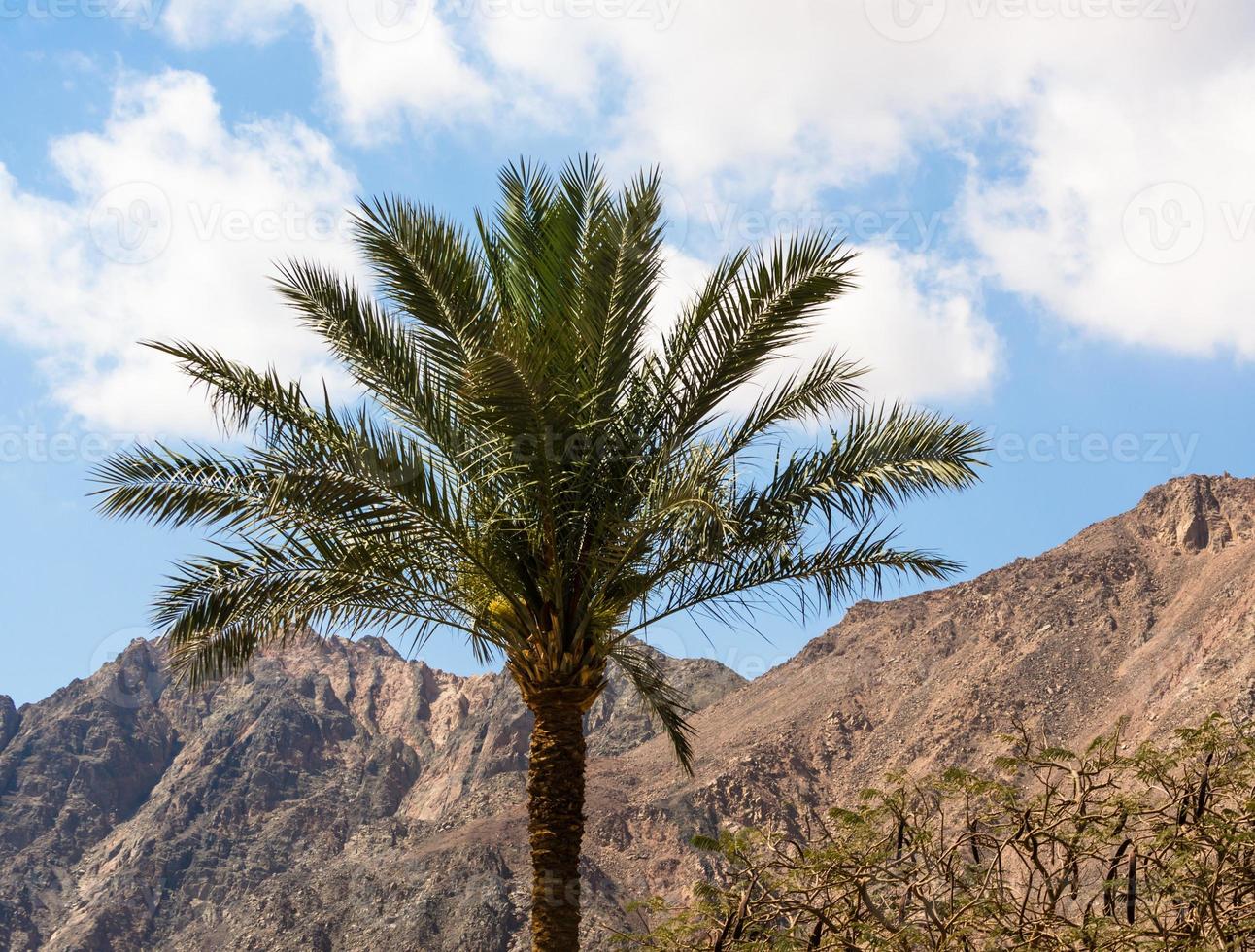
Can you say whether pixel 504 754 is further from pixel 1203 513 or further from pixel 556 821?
pixel 556 821

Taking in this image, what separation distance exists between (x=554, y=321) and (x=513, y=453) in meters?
1.03

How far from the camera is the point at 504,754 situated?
288ft

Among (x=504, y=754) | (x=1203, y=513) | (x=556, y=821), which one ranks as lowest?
(x=556, y=821)

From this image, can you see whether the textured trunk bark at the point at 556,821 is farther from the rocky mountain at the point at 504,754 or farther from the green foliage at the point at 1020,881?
the rocky mountain at the point at 504,754

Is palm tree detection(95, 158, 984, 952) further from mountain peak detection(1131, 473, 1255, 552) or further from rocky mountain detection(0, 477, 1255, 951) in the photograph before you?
mountain peak detection(1131, 473, 1255, 552)

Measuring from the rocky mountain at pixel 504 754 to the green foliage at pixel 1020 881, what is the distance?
3784 cm

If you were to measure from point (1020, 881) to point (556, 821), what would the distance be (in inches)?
125

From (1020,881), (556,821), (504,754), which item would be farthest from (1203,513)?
(556,821)

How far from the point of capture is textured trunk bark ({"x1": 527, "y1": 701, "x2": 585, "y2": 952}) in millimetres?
8383

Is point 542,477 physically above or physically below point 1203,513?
below

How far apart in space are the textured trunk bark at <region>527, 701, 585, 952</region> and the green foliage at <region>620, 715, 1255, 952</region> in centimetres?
61

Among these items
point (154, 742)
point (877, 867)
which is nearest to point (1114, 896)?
point (877, 867)

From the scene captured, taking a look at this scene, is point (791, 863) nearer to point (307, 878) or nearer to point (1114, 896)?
point (1114, 896)

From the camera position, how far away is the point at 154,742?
336 ft
